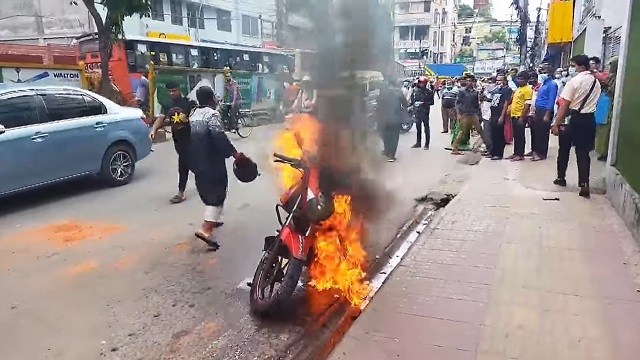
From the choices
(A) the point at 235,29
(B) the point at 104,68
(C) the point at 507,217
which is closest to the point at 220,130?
(C) the point at 507,217

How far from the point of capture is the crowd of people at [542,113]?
6.33 m

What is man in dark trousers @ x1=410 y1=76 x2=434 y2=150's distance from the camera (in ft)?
38.4

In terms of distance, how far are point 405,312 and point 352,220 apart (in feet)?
3.03

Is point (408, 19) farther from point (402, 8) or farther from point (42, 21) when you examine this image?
point (42, 21)

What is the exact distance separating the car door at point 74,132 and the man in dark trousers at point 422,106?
22.8 ft

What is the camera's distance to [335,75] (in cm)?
380

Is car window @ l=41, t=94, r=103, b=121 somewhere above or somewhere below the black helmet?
above

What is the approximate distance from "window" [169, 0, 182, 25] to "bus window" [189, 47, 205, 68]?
21.1 feet

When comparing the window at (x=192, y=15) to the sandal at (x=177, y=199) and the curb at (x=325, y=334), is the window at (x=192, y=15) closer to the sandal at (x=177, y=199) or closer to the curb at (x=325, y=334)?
the sandal at (x=177, y=199)

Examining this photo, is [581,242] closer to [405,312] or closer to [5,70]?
[405,312]

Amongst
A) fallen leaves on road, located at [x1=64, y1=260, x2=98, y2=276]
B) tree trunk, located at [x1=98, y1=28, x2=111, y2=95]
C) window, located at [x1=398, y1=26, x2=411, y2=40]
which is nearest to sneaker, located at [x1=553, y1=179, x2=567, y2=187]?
window, located at [x1=398, y1=26, x2=411, y2=40]

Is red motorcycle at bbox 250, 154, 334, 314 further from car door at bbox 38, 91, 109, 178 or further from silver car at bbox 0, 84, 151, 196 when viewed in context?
car door at bbox 38, 91, 109, 178

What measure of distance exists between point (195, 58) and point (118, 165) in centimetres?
1173

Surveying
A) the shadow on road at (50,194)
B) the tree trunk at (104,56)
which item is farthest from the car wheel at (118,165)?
the tree trunk at (104,56)
